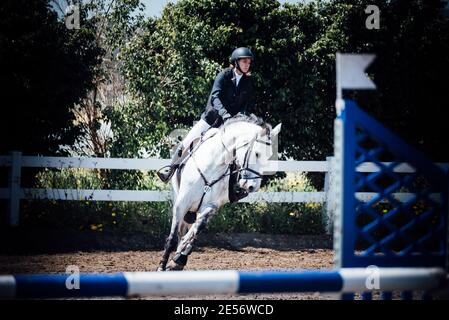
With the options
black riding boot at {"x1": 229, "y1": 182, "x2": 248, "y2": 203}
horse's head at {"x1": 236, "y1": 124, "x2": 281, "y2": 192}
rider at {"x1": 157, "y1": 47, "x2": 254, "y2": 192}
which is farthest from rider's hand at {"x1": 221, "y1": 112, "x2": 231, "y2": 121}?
black riding boot at {"x1": 229, "y1": 182, "x2": 248, "y2": 203}

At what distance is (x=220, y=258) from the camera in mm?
7938

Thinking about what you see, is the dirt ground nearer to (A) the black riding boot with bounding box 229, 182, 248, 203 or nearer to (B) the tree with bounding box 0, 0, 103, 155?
(A) the black riding boot with bounding box 229, 182, 248, 203

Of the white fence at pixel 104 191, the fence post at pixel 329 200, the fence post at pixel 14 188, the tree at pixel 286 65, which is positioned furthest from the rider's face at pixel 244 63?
the fence post at pixel 14 188

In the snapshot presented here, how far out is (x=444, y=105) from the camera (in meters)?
11.1

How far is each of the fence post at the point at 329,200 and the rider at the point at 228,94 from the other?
3.59 meters

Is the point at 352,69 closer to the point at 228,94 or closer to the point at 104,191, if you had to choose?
the point at 228,94

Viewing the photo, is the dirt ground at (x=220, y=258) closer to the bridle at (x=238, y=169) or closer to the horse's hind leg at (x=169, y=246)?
the horse's hind leg at (x=169, y=246)

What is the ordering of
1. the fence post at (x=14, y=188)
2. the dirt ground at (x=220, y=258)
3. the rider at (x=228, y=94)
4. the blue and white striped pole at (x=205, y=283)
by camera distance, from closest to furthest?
1. the blue and white striped pole at (x=205, y=283)
2. the rider at (x=228, y=94)
3. the dirt ground at (x=220, y=258)
4. the fence post at (x=14, y=188)

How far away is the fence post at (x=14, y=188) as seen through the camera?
9000mm

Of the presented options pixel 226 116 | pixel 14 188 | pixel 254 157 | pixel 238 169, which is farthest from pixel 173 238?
pixel 14 188

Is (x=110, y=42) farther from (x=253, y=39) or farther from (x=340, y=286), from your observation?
(x=340, y=286)

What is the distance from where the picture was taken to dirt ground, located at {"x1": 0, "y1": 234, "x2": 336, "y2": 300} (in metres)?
6.85
